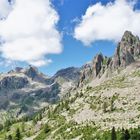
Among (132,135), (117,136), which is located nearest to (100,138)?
(117,136)

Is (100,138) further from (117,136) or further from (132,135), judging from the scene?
Answer: (132,135)

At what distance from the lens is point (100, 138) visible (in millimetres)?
198625

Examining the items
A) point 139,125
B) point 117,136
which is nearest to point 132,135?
point 117,136

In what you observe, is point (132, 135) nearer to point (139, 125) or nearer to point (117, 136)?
point (117, 136)

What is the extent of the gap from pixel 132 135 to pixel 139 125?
31412mm

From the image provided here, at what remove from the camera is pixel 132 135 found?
170 meters

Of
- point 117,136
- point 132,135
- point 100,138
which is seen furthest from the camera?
point 100,138

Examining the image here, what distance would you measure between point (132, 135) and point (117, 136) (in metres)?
16.9

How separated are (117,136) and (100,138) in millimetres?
15705

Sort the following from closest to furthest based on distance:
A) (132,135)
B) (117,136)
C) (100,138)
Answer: (132,135) → (117,136) → (100,138)

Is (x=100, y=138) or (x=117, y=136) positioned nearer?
(x=117, y=136)

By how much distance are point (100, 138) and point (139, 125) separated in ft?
76.8

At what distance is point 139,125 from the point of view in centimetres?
19975

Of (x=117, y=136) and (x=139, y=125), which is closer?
(x=117, y=136)
